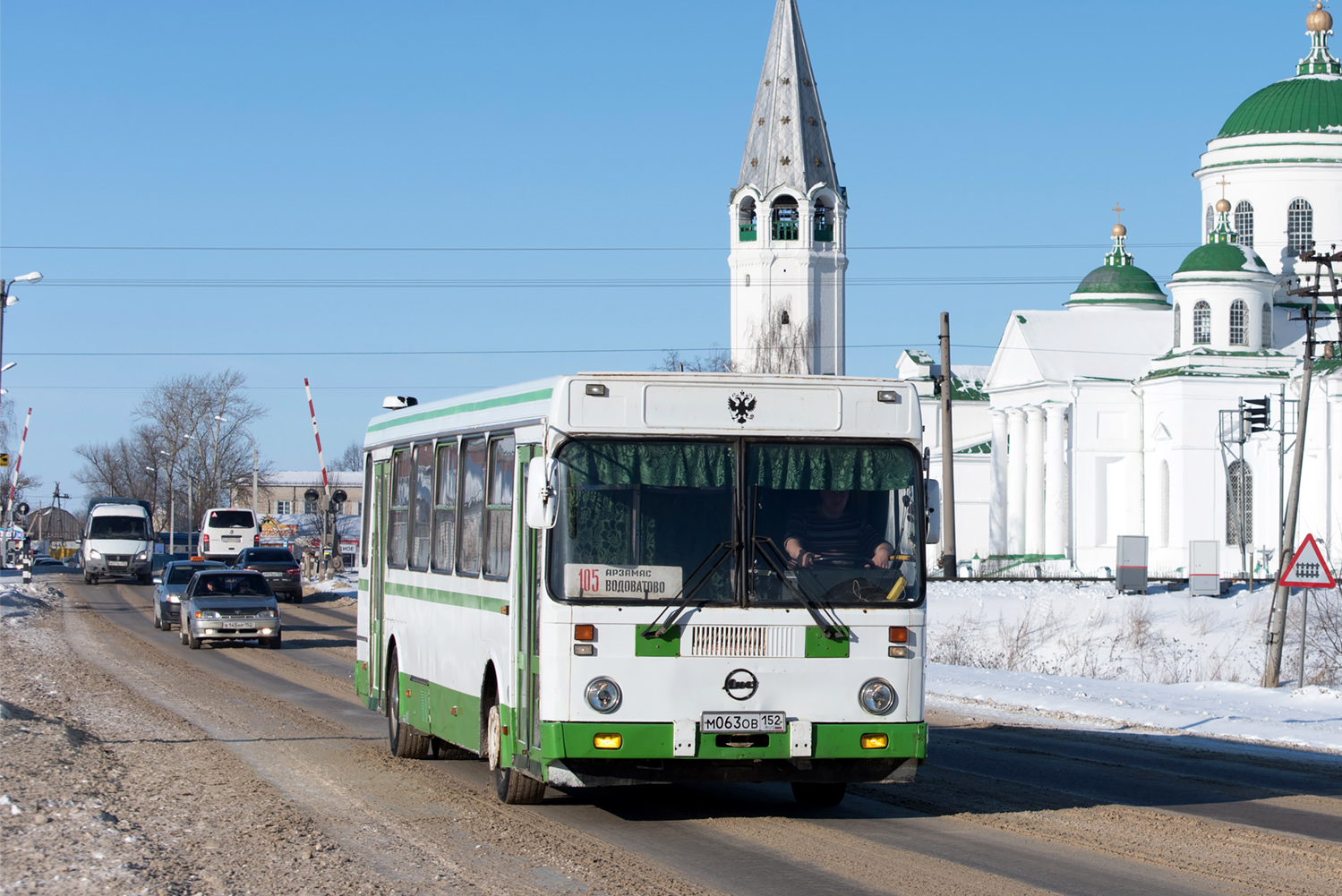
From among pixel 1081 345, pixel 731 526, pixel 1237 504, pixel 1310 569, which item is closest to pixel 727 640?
pixel 731 526

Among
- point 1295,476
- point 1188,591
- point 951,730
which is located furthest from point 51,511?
point 951,730

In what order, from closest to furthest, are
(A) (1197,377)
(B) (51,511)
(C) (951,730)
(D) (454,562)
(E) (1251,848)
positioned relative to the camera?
(E) (1251,848) < (D) (454,562) < (C) (951,730) < (A) (1197,377) < (B) (51,511)

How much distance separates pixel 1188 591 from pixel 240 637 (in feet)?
99.3

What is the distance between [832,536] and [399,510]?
17.4 feet

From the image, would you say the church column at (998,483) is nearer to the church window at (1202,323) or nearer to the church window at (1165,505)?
the church window at (1165,505)

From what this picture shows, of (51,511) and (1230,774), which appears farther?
(51,511)

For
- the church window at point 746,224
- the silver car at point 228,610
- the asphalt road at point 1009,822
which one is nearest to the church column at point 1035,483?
the church window at point 746,224

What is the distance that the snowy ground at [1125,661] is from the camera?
20672 millimetres

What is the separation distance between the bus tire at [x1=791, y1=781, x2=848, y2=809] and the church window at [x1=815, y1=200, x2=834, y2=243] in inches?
3098

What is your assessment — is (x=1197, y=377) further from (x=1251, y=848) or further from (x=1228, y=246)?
(x=1251, y=848)

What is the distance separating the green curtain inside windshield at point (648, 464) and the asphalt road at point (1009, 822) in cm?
217

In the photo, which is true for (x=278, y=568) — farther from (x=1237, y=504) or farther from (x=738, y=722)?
(x=738, y=722)

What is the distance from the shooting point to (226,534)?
65.1 metres

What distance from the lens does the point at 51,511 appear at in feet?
422
